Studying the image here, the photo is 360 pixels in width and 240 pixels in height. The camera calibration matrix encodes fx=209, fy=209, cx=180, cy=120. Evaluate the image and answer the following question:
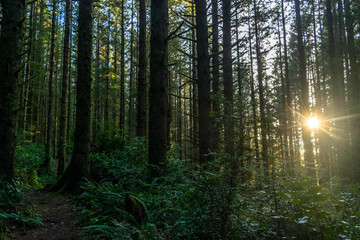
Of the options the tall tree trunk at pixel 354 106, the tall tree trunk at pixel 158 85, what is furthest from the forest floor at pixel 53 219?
the tall tree trunk at pixel 354 106

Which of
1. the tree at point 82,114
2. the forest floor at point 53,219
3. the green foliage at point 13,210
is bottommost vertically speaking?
the forest floor at point 53,219

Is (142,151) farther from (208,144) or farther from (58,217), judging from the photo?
(58,217)

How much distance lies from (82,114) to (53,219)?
2916mm

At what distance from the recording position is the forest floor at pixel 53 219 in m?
3.22

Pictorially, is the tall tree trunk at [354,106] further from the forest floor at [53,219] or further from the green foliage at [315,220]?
the forest floor at [53,219]

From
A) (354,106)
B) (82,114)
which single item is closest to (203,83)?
(82,114)

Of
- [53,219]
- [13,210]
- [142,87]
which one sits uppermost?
[142,87]

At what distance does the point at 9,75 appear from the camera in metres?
4.35

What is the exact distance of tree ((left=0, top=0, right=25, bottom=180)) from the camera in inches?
166

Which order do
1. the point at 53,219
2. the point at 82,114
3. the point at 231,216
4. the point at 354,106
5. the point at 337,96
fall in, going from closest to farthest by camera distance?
1. the point at 231,216
2. the point at 53,219
3. the point at 82,114
4. the point at 354,106
5. the point at 337,96

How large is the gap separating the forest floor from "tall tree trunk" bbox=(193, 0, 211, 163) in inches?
137

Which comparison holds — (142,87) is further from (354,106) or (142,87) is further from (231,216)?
(354,106)

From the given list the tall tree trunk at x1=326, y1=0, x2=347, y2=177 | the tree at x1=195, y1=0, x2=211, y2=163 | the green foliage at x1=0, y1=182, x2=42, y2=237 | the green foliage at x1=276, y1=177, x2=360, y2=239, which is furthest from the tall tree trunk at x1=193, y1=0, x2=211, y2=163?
the tall tree trunk at x1=326, y1=0, x2=347, y2=177

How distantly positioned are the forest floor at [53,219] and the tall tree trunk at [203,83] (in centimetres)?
347
